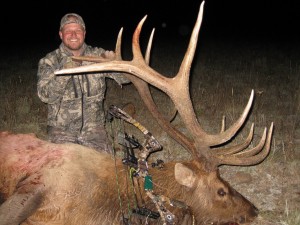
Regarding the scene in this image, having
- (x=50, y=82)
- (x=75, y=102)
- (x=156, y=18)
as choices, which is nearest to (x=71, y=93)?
(x=75, y=102)

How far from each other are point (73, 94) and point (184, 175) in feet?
5.97

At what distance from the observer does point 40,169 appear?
3.32m

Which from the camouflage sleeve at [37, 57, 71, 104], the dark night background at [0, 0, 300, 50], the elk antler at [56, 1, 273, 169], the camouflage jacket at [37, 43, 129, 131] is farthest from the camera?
the dark night background at [0, 0, 300, 50]

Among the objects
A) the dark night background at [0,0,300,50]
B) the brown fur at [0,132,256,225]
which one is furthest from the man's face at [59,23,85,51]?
the dark night background at [0,0,300,50]

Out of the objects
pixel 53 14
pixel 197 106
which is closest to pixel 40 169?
pixel 197 106

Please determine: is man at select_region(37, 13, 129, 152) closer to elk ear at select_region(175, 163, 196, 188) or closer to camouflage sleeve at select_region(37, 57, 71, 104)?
camouflage sleeve at select_region(37, 57, 71, 104)

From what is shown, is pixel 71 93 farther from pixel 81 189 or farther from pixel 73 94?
pixel 81 189

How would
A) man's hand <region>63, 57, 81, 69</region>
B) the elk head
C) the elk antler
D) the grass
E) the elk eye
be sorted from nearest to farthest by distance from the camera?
the elk antler → the elk head → the elk eye → man's hand <region>63, 57, 81, 69</region> → the grass

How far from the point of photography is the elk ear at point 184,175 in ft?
10.5

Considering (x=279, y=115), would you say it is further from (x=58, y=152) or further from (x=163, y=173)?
(x=58, y=152)

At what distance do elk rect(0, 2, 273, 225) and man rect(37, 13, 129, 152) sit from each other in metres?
0.86

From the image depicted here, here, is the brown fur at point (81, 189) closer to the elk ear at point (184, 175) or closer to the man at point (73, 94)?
the elk ear at point (184, 175)

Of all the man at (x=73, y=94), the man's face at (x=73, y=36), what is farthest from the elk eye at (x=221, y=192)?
the man's face at (x=73, y=36)

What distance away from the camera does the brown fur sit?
3.09 meters
